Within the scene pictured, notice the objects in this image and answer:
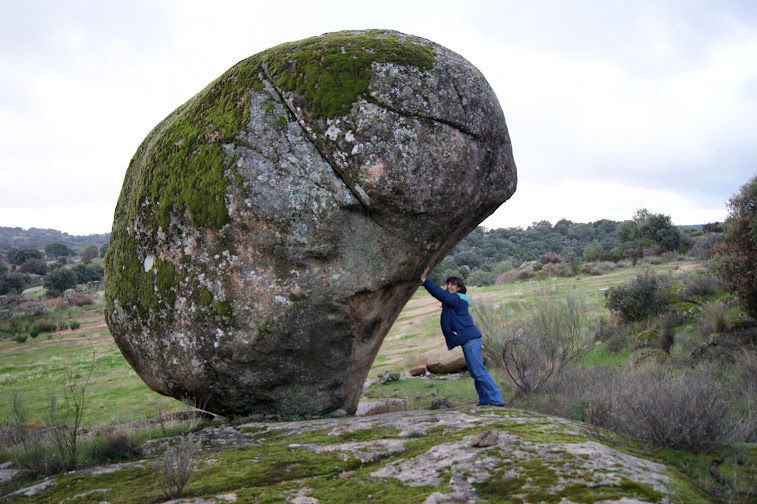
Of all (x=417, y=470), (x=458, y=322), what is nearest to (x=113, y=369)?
(x=458, y=322)

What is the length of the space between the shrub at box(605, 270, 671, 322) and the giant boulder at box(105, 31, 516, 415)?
27.0 ft

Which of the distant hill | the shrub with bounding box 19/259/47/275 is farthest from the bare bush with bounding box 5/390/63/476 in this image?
the distant hill

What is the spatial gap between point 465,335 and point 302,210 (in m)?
2.89

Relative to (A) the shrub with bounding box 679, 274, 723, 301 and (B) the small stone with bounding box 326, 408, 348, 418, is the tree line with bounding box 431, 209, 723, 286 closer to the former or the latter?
(A) the shrub with bounding box 679, 274, 723, 301

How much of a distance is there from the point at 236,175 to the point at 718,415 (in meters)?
5.24

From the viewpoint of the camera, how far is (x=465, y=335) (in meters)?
7.29

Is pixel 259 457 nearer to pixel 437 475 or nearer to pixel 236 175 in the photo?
pixel 437 475

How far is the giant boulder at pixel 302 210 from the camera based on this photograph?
5977mm

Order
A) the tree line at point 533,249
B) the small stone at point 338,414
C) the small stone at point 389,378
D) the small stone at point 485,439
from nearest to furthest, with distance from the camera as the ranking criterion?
the small stone at point 485,439
the small stone at point 338,414
the small stone at point 389,378
the tree line at point 533,249

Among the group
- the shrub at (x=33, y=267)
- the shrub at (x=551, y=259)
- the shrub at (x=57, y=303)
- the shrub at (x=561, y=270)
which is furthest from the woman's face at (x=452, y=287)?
the shrub at (x=33, y=267)

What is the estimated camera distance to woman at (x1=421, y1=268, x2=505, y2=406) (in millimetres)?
7062

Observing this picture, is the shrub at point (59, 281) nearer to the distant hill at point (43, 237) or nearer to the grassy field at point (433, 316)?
the grassy field at point (433, 316)

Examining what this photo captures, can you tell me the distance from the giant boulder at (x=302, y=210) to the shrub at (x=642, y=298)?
8.24 m

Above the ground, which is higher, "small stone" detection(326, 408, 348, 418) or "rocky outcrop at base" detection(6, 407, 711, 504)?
"rocky outcrop at base" detection(6, 407, 711, 504)
